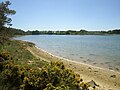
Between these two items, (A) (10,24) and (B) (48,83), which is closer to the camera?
(B) (48,83)

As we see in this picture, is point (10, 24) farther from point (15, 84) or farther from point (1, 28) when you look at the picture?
point (15, 84)

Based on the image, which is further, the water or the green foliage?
the water

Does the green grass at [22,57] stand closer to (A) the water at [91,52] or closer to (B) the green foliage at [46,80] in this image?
(B) the green foliage at [46,80]

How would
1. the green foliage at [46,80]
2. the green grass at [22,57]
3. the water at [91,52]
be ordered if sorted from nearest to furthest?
the green foliage at [46,80], the green grass at [22,57], the water at [91,52]

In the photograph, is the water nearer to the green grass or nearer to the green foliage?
the green grass

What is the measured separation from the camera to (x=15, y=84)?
33.3 ft

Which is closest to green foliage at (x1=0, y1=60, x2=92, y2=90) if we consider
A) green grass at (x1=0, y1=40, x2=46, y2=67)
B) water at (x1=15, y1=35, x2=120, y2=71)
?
green grass at (x1=0, y1=40, x2=46, y2=67)

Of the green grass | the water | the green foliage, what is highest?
the green foliage

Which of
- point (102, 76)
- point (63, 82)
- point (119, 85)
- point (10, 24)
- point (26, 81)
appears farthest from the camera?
point (10, 24)

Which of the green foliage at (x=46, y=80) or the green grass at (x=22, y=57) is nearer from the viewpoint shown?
the green foliage at (x=46, y=80)

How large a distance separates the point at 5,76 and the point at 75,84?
394cm

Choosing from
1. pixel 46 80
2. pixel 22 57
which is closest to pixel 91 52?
pixel 22 57

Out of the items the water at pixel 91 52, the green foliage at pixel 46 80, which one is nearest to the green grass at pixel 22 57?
the green foliage at pixel 46 80

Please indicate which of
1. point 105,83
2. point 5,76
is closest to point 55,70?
point 5,76
